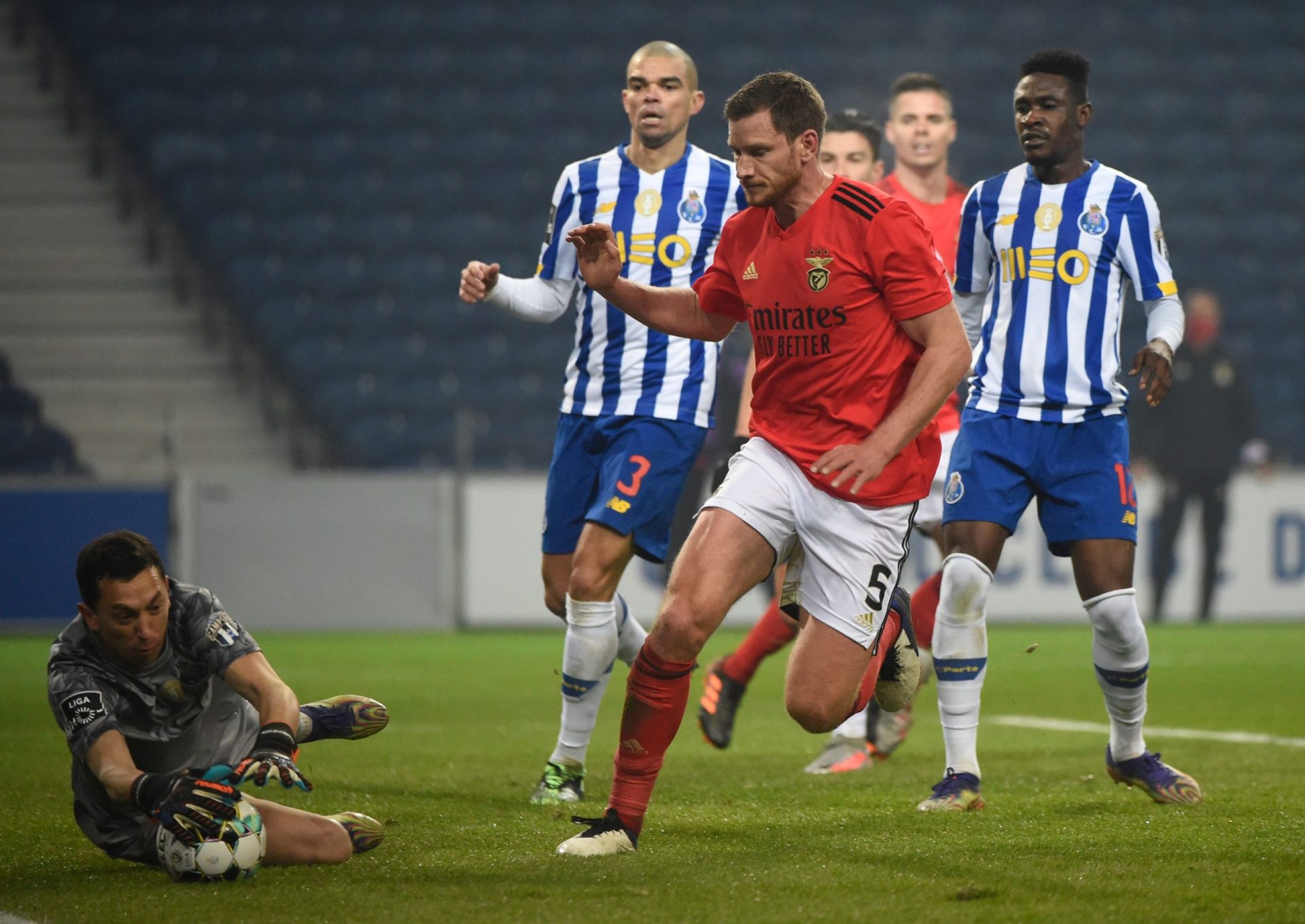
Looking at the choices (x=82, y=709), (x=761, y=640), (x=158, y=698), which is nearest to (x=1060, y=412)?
(x=761, y=640)

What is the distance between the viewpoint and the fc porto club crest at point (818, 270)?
14.6ft

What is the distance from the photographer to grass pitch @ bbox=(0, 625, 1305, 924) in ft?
12.1

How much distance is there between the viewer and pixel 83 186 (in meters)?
16.9

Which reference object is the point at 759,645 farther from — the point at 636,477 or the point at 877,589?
the point at 877,589

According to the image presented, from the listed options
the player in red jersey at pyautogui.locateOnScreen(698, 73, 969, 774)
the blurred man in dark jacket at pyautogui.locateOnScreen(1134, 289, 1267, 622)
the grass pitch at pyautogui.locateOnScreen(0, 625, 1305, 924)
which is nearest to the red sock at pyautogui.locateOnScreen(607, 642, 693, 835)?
the grass pitch at pyautogui.locateOnScreen(0, 625, 1305, 924)

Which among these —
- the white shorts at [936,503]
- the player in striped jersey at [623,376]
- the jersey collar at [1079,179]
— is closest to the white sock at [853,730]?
the white shorts at [936,503]

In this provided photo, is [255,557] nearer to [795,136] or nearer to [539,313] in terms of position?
[539,313]

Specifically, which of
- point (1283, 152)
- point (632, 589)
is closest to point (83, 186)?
point (632, 589)

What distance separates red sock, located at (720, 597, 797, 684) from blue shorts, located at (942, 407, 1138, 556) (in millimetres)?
1421

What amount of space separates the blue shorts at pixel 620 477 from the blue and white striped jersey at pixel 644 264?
0.17 feet

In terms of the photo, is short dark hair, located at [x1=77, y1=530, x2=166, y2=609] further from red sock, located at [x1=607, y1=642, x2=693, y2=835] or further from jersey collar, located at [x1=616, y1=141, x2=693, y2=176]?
jersey collar, located at [x1=616, y1=141, x2=693, y2=176]

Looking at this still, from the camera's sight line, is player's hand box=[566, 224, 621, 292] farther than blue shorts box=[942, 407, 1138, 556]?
No

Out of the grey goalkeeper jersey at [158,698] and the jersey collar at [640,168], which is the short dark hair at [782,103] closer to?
the jersey collar at [640,168]

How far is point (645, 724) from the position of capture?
427cm
